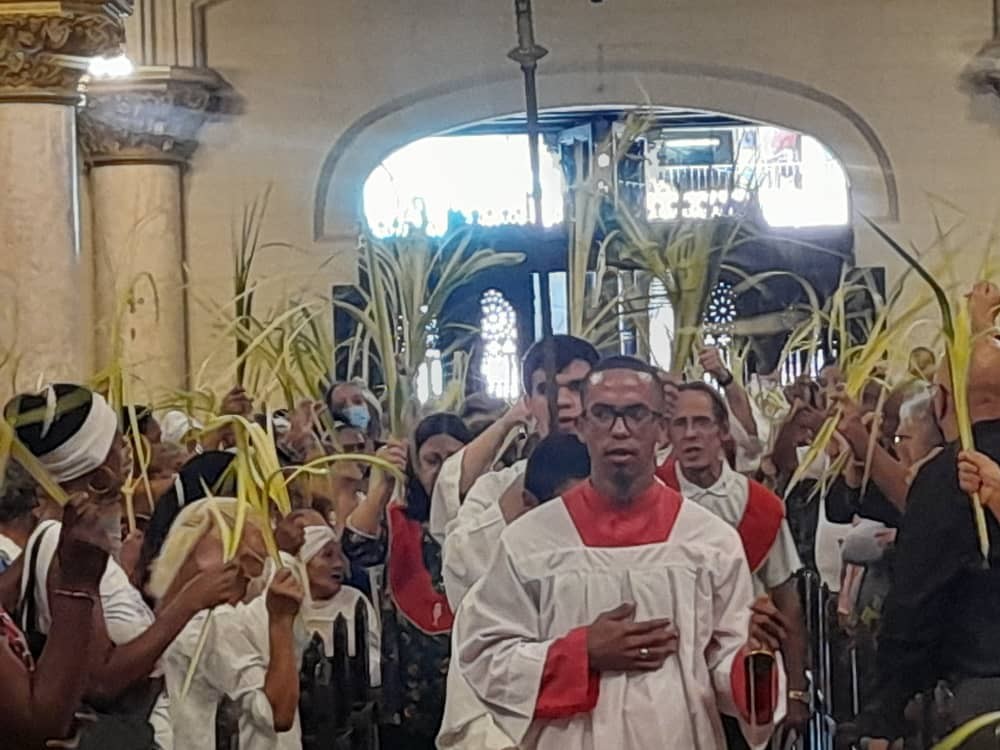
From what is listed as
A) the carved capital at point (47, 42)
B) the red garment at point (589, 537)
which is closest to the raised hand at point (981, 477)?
the red garment at point (589, 537)

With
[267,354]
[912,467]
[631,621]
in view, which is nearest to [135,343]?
[267,354]

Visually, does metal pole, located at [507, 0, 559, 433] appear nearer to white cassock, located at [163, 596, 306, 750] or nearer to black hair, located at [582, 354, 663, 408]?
black hair, located at [582, 354, 663, 408]

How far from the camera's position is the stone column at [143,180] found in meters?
6.20

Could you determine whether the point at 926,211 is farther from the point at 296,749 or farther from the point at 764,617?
the point at 296,749

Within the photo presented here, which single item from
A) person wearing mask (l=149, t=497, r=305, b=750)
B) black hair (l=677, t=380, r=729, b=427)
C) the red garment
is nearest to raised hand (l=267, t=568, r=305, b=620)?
person wearing mask (l=149, t=497, r=305, b=750)

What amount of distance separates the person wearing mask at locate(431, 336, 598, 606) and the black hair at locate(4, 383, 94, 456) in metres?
1.12

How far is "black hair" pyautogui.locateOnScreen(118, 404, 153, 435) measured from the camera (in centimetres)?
592

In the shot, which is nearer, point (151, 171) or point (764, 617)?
point (764, 617)

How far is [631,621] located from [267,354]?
1.41 meters

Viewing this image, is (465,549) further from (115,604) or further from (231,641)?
(115,604)

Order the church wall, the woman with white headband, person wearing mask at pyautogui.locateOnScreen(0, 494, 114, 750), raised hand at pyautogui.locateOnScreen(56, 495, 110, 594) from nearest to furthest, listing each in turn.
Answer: person wearing mask at pyautogui.locateOnScreen(0, 494, 114, 750)
raised hand at pyautogui.locateOnScreen(56, 495, 110, 594)
the woman with white headband
the church wall

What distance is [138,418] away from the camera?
5969 millimetres

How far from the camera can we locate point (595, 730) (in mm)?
5742

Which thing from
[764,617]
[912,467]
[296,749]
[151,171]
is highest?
[151,171]
